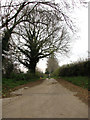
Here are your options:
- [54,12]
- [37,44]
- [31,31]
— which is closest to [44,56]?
[37,44]

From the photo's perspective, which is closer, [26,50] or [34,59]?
[26,50]

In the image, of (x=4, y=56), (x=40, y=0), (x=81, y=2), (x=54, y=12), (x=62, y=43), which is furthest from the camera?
(x=62, y=43)

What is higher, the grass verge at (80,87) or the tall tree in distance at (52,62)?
the tall tree in distance at (52,62)

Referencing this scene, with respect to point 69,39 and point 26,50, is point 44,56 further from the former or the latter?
point 69,39

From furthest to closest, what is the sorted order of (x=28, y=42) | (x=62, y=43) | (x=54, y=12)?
(x=62, y=43) → (x=28, y=42) → (x=54, y=12)

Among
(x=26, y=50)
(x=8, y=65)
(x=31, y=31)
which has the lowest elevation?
(x=8, y=65)

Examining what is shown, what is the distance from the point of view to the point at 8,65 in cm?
1073

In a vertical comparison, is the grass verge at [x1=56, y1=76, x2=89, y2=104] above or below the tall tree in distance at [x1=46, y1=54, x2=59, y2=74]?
below

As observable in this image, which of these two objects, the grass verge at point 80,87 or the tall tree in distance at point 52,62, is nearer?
the grass verge at point 80,87

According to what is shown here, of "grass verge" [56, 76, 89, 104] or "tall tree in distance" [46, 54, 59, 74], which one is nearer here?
"grass verge" [56, 76, 89, 104]

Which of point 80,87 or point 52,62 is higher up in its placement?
point 52,62

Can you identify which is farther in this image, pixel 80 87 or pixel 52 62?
pixel 52 62

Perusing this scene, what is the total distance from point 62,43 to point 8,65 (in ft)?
31.9

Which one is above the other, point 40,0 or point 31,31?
point 31,31
